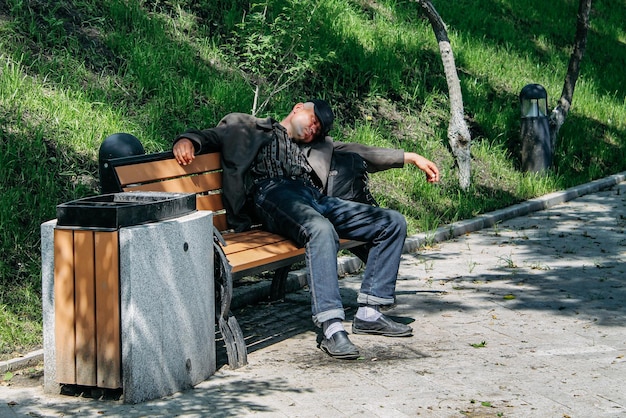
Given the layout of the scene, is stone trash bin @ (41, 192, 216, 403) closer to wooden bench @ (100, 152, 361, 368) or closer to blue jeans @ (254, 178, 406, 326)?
wooden bench @ (100, 152, 361, 368)

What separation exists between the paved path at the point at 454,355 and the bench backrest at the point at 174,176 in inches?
34.4

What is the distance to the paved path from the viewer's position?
5.08 meters

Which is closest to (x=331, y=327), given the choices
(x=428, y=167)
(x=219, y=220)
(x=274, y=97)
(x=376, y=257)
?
(x=376, y=257)

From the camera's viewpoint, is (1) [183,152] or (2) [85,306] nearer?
(2) [85,306]

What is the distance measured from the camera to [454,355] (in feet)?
19.8

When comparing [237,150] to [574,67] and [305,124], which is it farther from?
[574,67]

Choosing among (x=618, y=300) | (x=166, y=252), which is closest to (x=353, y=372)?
(x=166, y=252)

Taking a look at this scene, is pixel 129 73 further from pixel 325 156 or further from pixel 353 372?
pixel 353 372

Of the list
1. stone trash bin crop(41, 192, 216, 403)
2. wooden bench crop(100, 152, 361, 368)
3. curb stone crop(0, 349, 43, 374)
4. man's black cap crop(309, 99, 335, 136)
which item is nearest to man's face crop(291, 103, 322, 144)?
man's black cap crop(309, 99, 335, 136)

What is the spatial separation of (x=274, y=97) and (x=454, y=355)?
557 centimetres

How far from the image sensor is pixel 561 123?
13.2 metres

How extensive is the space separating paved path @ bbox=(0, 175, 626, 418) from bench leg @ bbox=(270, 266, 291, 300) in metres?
0.09

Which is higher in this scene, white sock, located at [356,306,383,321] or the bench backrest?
the bench backrest

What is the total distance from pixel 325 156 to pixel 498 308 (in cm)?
169
